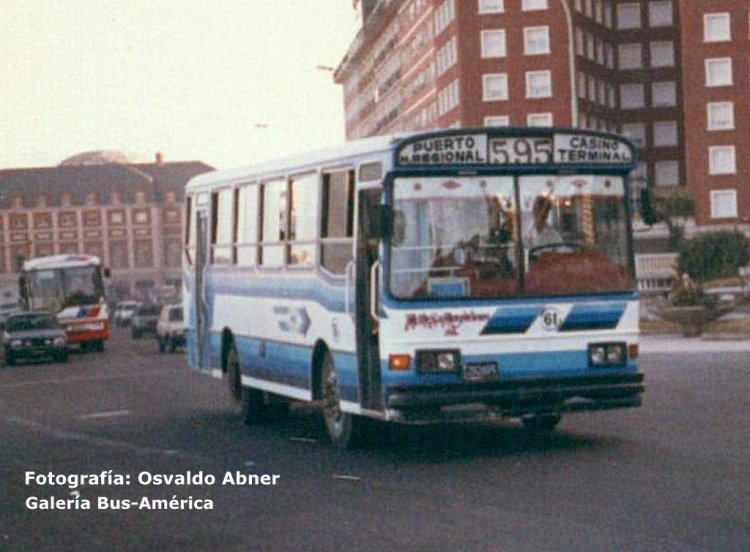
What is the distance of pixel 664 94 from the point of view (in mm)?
117062

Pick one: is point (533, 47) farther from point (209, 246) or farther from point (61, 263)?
point (209, 246)

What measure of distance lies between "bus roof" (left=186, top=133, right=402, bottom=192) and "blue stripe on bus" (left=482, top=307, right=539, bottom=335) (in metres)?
1.76

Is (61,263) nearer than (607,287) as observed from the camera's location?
No

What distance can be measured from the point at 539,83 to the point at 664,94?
20.5m

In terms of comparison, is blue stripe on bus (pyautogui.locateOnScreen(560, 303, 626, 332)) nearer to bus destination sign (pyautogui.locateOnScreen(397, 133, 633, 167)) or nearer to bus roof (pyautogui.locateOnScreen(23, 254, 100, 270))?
bus destination sign (pyautogui.locateOnScreen(397, 133, 633, 167))

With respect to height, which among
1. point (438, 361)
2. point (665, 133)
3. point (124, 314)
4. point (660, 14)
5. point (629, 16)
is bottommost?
point (124, 314)

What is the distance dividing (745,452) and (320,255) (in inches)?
188

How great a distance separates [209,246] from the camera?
2177 centimetres

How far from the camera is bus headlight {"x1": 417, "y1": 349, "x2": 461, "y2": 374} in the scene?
14781mm

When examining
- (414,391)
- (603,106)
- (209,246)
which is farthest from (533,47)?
(414,391)

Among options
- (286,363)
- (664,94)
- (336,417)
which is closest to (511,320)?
(336,417)

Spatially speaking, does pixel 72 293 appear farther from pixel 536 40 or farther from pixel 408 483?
pixel 536 40

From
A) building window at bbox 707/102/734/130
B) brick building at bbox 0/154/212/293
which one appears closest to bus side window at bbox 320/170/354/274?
building window at bbox 707/102/734/130

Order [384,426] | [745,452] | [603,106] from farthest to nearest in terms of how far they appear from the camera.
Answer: [603,106] → [384,426] → [745,452]
